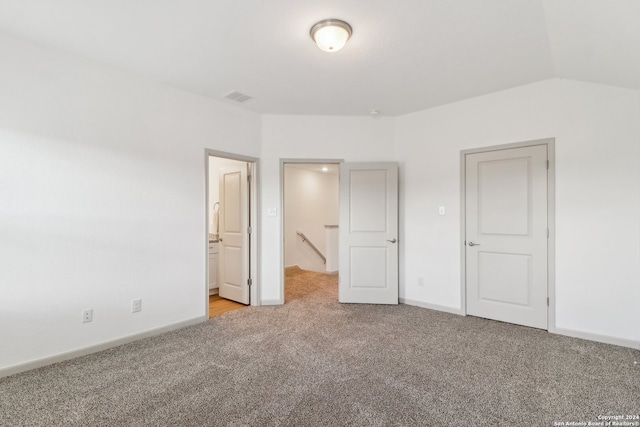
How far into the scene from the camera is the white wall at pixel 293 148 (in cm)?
417

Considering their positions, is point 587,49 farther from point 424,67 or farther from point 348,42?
point 348,42

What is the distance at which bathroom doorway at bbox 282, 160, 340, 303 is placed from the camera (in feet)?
21.0

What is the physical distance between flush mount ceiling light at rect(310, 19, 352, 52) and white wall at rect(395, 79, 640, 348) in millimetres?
2214

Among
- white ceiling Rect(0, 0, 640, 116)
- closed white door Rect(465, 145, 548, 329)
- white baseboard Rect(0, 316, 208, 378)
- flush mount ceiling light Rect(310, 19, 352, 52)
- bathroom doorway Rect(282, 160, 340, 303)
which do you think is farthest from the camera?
bathroom doorway Rect(282, 160, 340, 303)

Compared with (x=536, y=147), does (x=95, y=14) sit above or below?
above

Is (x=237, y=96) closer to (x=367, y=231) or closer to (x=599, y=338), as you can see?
(x=367, y=231)

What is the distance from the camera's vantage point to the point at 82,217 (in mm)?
2678

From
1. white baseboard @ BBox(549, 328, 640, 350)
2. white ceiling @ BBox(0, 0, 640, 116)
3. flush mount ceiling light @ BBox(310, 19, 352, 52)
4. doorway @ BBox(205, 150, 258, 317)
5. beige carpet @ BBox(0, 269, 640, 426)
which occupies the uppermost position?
white ceiling @ BBox(0, 0, 640, 116)

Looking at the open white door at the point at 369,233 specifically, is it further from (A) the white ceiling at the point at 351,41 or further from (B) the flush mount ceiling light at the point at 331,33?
(B) the flush mount ceiling light at the point at 331,33

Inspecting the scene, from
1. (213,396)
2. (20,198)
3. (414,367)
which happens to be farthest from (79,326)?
(414,367)

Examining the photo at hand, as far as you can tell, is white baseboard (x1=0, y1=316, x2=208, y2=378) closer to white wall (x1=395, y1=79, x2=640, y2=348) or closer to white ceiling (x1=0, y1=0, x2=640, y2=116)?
white ceiling (x1=0, y1=0, x2=640, y2=116)

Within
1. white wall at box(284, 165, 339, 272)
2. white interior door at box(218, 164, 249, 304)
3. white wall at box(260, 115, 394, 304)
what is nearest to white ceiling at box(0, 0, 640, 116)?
white wall at box(260, 115, 394, 304)

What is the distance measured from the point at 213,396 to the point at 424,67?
3.29 meters

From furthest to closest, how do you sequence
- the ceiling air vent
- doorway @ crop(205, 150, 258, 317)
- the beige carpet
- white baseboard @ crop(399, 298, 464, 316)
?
doorway @ crop(205, 150, 258, 317) < white baseboard @ crop(399, 298, 464, 316) < the ceiling air vent < the beige carpet
